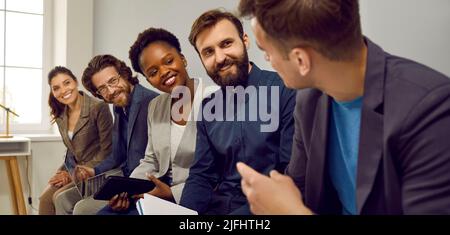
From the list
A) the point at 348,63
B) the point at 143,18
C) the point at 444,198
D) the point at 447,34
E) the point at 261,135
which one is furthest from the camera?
the point at 143,18

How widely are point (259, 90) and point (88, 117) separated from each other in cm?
58

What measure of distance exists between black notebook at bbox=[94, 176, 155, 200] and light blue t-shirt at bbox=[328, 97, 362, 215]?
594 mm

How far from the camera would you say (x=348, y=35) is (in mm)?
747

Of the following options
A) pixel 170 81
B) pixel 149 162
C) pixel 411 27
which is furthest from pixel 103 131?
pixel 411 27

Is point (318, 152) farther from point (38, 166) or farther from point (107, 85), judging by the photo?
point (38, 166)

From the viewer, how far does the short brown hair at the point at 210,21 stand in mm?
1094

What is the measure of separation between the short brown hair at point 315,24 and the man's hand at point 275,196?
275 millimetres

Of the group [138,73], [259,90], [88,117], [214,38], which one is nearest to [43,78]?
[88,117]

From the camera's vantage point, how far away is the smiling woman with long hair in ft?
4.31

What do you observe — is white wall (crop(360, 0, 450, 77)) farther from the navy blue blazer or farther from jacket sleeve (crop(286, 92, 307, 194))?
the navy blue blazer

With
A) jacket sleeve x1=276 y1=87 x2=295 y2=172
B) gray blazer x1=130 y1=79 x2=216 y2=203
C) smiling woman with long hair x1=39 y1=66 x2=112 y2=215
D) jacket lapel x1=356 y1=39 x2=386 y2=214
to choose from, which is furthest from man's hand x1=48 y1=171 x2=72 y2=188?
jacket lapel x1=356 y1=39 x2=386 y2=214

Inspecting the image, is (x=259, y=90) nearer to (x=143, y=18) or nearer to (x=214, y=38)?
(x=214, y=38)

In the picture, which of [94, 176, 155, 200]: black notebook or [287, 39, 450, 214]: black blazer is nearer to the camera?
[287, 39, 450, 214]: black blazer

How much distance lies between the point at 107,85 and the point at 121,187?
1.05ft
